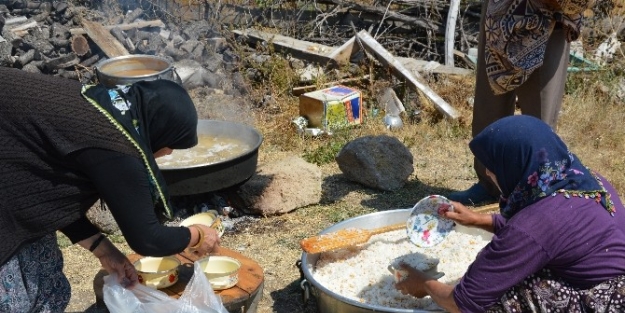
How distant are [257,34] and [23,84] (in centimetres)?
669

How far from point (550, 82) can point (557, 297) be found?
2.24 metres

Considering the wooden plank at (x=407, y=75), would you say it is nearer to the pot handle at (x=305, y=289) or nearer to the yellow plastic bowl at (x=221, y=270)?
the pot handle at (x=305, y=289)

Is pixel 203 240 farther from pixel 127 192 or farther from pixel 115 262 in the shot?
pixel 127 192

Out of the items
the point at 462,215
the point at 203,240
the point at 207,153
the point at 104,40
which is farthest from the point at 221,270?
the point at 104,40

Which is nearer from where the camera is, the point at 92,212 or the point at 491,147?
the point at 491,147

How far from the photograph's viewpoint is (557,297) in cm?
309

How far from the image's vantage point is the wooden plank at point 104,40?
28.1 feet

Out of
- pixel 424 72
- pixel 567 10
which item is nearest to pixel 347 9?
pixel 424 72

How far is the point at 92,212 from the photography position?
209 inches

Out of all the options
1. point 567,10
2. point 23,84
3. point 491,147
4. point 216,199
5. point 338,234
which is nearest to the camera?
point 23,84

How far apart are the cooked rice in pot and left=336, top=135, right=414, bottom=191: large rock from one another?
1533 mm

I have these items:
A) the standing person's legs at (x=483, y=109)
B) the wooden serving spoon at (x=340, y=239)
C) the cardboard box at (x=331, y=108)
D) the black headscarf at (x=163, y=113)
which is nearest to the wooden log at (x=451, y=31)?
the cardboard box at (x=331, y=108)

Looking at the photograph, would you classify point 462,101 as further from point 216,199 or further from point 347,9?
point 216,199

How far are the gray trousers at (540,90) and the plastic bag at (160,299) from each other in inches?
106
